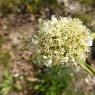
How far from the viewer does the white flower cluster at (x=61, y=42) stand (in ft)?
4.28

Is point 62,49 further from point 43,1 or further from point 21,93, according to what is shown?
point 43,1

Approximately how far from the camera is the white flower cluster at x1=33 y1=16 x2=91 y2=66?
1305 mm

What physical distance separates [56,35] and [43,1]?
2.39 meters

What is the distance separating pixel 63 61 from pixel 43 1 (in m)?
2.41

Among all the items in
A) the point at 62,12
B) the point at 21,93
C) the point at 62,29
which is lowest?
the point at 21,93

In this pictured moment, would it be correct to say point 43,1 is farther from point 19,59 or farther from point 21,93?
point 21,93

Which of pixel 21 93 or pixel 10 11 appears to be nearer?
pixel 21 93

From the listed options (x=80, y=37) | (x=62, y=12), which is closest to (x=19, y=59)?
(x=62, y=12)

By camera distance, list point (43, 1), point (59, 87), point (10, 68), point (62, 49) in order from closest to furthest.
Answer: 1. point (62, 49)
2. point (59, 87)
3. point (10, 68)
4. point (43, 1)

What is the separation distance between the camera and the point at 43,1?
366cm

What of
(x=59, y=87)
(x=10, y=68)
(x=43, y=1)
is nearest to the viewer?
(x=59, y=87)

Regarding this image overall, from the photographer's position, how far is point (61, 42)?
1.29 meters

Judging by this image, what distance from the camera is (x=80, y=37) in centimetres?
136

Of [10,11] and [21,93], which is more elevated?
[10,11]
